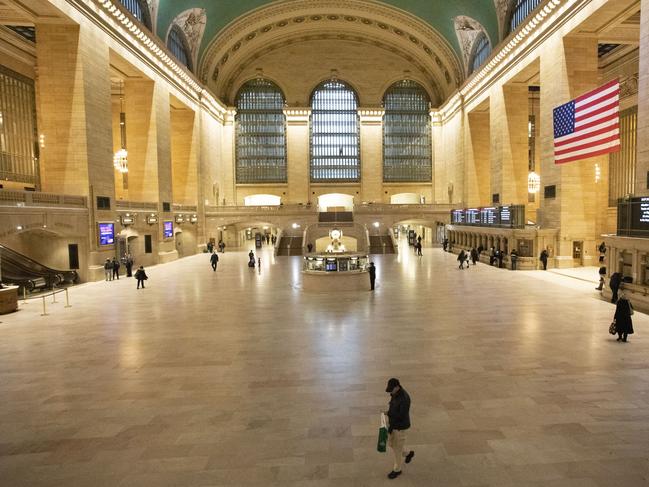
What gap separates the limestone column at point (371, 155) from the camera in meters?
41.1

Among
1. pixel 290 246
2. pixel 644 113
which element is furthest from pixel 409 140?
Result: pixel 644 113

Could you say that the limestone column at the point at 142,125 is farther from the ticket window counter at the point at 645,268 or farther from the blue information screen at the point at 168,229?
the ticket window counter at the point at 645,268

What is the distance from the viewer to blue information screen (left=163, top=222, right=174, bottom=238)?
84.8 feet

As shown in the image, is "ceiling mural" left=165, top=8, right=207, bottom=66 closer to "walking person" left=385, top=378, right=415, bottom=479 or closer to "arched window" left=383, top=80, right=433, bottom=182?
"arched window" left=383, top=80, right=433, bottom=182

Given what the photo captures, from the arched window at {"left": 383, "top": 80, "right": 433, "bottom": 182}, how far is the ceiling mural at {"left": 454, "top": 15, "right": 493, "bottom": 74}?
28.9 ft

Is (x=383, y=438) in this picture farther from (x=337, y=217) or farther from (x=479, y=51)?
(x=479, y=51)

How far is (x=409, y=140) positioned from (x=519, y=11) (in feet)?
58.7

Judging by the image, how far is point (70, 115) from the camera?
17766 millimetres

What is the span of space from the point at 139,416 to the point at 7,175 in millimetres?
22549

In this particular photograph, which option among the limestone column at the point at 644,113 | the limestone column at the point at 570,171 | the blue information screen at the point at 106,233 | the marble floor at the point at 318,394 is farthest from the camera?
the limestone column at the point at 570,171

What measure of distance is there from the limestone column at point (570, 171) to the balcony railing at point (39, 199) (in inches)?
815

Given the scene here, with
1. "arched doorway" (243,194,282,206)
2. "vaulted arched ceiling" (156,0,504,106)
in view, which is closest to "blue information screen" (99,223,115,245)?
"vaulted arched ceiling" (156,0,504,106)

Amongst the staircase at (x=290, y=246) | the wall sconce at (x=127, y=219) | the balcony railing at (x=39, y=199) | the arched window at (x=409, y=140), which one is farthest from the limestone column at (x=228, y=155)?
the balcony railing at (x=39, y=199)

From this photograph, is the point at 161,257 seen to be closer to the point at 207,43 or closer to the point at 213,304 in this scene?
the point at 213,304
